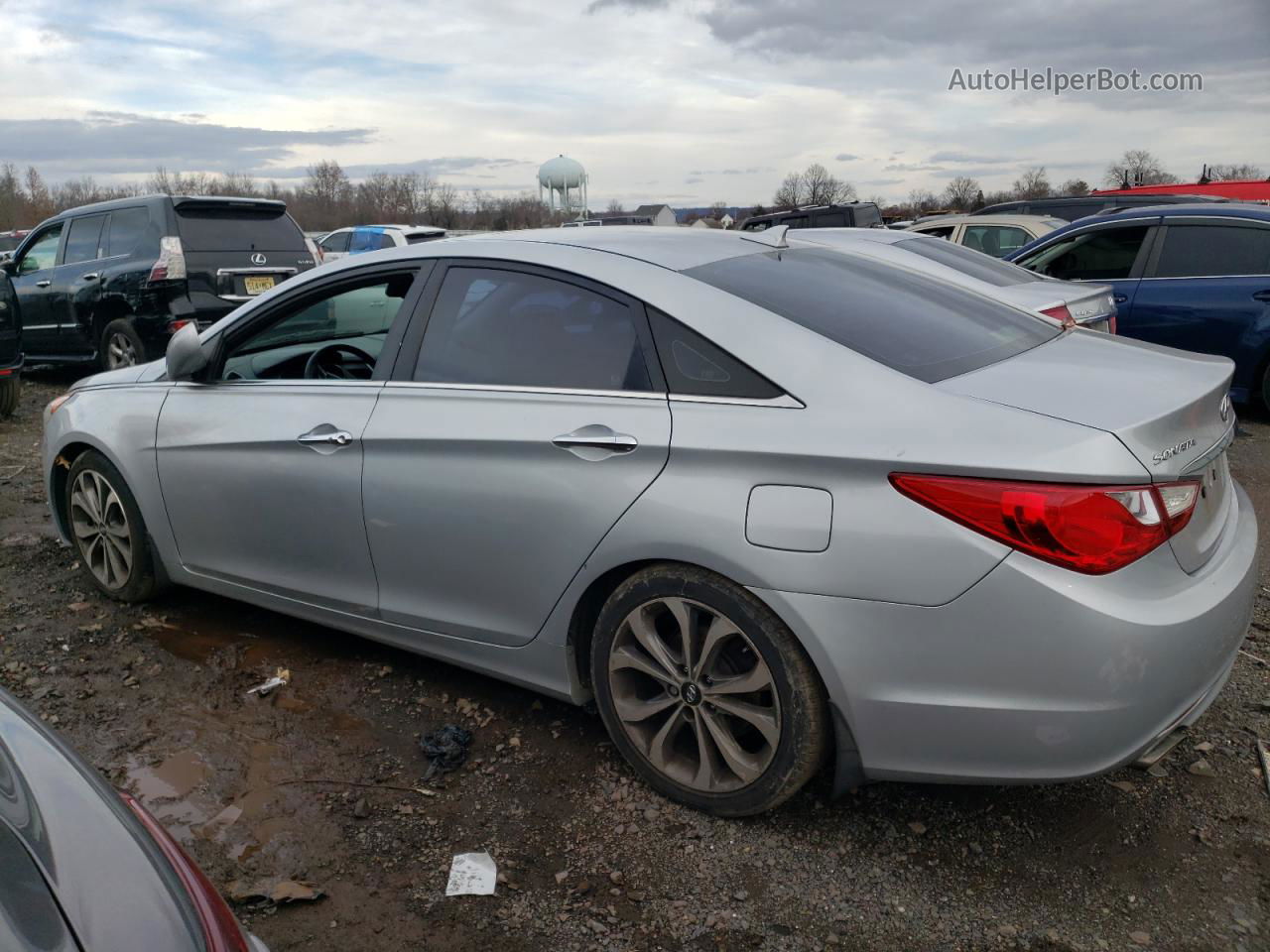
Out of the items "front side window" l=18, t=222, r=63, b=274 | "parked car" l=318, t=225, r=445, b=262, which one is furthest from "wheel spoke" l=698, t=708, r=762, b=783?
"parked car" l=318, t=225, r=445, b=262

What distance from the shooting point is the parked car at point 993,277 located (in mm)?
5973

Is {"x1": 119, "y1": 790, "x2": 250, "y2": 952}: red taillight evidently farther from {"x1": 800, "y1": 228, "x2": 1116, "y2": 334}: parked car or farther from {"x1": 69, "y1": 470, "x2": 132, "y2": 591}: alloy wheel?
{"x1": 800, "y1": 228, "x2": 1116, "y2": 334}: parked car

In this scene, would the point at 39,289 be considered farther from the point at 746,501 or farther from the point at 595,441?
the point at 746,501

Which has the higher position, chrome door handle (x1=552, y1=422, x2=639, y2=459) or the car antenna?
the car antenna

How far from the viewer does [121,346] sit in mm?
9500

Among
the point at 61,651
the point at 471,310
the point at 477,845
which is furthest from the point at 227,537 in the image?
the point at 477,845

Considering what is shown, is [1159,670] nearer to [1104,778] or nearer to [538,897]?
[1104,778]

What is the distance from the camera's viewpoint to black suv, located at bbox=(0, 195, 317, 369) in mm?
9070

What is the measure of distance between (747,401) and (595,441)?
44 cm

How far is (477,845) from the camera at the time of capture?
2816 mm

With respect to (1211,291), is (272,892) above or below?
below

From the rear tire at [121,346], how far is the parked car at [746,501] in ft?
19.9

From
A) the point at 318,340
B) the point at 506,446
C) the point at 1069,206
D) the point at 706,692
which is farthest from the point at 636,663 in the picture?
the point at 1069,206

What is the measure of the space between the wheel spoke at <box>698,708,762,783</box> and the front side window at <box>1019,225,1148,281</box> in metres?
7.06
